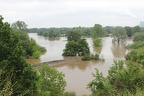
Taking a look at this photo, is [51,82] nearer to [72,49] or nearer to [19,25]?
[72,49]

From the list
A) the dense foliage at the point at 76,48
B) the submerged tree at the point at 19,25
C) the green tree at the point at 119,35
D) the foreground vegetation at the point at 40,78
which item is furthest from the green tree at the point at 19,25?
the foreground vegetation at the point at 40,78

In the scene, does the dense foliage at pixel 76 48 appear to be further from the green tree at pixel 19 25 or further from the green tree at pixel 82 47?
the green tree at pixel 19 25

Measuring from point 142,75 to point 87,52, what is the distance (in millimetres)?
17760

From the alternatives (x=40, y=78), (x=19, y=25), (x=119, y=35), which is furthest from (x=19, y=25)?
(x=40, y=78)

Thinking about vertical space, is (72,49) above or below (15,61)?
below

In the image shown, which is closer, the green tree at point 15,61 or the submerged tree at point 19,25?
the green tree at point 15,61

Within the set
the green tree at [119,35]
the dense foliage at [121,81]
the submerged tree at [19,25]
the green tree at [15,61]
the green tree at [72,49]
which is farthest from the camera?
the green tree at [119,35]

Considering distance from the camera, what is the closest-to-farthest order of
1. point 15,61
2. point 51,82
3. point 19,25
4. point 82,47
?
point 15,61
point 51,82
point 82,47
point 19,25

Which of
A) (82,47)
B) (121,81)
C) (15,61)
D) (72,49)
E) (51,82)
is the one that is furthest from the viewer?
(82,47)

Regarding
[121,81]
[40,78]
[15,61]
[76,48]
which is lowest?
[76,48]

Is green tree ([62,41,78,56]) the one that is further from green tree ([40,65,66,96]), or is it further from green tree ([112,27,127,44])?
green tree ([112,27,127,44])

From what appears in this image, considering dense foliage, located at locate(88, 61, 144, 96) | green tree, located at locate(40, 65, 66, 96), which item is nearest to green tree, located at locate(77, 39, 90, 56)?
dense foliage, located at locate(88, 61, 144, 96)

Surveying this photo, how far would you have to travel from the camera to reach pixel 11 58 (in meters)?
6.40

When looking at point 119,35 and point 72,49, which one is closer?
point 72,49
